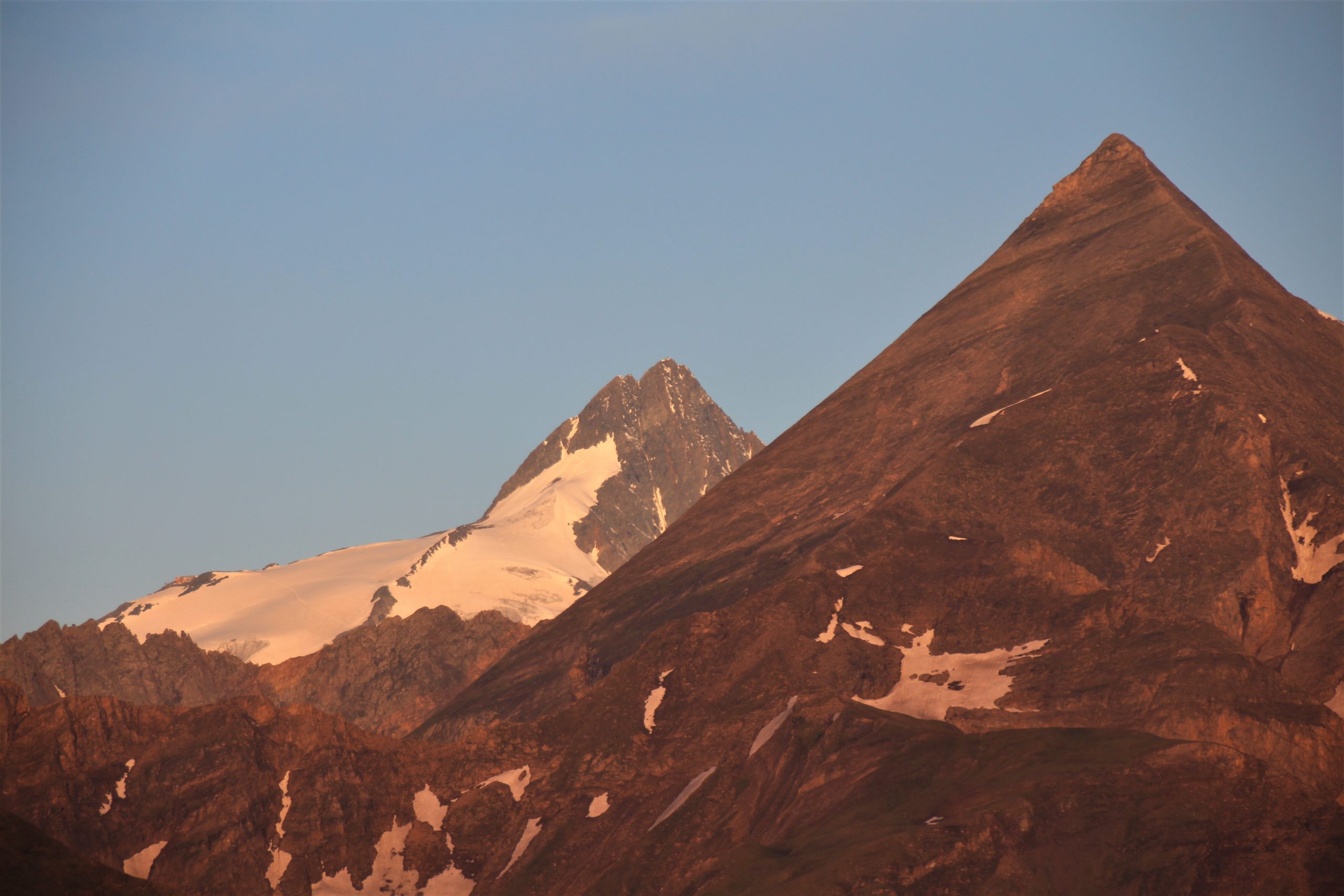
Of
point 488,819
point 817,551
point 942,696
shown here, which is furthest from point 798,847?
point 817,551

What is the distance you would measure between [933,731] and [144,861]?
73769 mm

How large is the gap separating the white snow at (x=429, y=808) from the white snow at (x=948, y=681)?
123ft

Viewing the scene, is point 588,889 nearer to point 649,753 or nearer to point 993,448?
point 649,753

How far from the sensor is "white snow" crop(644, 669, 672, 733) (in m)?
164

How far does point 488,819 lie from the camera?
160125 millimetres

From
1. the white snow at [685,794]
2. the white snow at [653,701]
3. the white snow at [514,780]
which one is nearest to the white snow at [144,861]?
the white snow at [514,780]

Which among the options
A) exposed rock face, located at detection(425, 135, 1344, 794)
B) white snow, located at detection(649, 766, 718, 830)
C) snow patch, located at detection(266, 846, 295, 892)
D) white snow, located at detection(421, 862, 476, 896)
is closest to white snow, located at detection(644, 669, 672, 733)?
white snow, located at detection(649, 766, 718, 830)

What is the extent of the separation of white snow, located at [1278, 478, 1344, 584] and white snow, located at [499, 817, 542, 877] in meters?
75.0

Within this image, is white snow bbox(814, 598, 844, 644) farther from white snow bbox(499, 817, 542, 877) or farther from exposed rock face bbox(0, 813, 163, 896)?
exposed rock face bbox(0, 813, 163, 896)

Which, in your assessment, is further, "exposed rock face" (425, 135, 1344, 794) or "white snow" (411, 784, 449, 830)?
"white snow" (411, 784, 449, 830)

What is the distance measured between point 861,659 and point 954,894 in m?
44.9

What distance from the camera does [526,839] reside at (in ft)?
514

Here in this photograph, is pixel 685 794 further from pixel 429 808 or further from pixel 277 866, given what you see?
pixel 277 866

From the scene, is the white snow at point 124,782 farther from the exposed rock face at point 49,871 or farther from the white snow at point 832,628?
the exposed rock face at point 49,871
